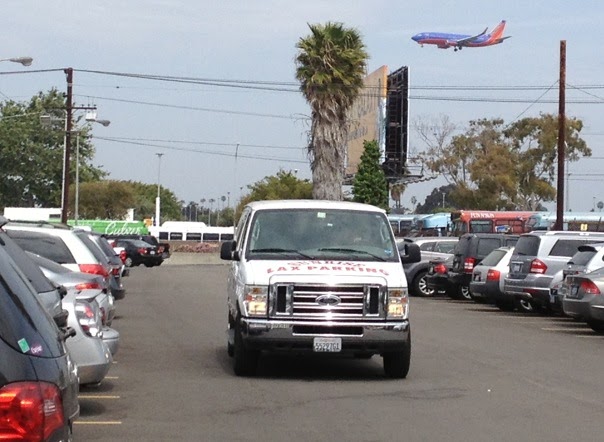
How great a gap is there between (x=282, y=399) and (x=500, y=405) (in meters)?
2.21

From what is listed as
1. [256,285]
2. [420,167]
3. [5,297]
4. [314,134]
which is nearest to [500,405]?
[256,285]

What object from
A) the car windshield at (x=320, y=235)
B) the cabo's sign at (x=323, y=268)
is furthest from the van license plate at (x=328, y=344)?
the car windshield at (x=320, y=235)

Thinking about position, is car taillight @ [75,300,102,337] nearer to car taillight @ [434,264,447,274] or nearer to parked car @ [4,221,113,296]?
parked car @ [4,221,113,296]

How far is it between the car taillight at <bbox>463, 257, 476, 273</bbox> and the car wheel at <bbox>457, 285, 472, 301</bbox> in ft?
2.12

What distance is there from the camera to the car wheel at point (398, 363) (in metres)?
13.7

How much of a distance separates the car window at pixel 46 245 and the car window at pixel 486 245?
590 inches

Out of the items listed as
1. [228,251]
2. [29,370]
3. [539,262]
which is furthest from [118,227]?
[29,370]

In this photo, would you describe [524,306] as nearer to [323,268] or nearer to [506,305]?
[506,305]

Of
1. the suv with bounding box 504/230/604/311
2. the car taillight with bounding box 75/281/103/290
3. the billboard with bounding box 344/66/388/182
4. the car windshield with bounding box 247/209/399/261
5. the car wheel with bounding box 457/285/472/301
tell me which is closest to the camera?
the car taillight with bounding box 75/281/103/290

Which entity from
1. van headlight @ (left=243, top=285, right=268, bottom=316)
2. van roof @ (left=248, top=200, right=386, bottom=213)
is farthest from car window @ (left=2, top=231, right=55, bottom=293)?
van roof @ (left=248, top=200, right=386, bottom=213)

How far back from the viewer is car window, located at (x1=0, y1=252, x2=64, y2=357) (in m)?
4.65

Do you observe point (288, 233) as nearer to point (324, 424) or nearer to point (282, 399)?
point (282, 399)

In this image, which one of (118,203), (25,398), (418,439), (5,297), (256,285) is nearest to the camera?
(25,398)

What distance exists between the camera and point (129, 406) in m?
11.5
